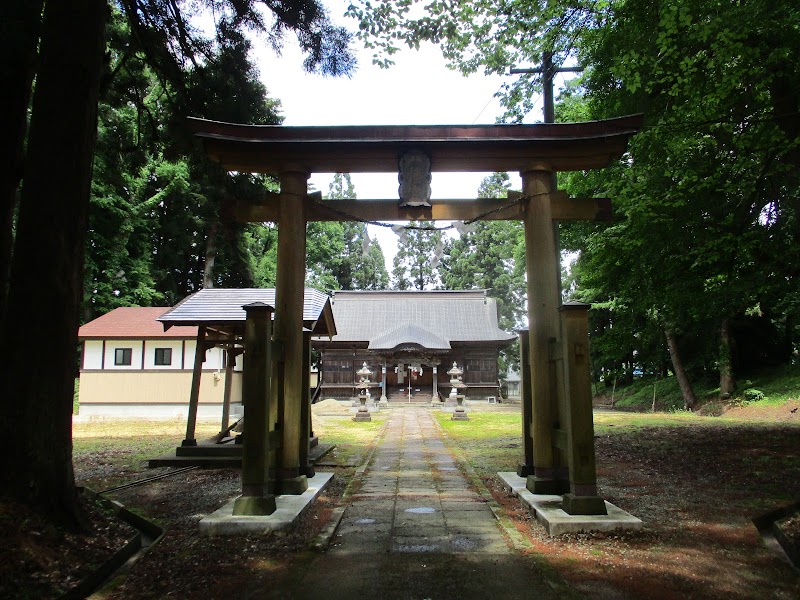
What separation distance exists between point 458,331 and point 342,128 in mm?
24591

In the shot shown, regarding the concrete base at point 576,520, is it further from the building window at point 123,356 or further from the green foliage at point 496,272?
the green foliage at point 496,272

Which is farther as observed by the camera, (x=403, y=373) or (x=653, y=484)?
(x=403, y=373)

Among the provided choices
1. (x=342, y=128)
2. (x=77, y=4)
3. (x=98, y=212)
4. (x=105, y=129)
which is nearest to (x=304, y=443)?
(x=342, y=128)

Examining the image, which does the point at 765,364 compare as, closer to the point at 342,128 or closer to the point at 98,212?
the point at 342,128

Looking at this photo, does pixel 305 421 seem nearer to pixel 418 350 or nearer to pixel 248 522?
pixel 248 522

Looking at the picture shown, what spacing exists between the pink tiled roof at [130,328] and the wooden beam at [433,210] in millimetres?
14919

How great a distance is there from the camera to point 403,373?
101 feet

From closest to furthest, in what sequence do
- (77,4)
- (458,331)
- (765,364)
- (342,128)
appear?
(77,4) → (342,128) → (765,364) → (458,331)

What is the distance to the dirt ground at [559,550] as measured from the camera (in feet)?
11.4

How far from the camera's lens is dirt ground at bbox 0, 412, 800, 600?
11.4ft

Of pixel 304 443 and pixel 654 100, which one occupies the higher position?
pixel 654 100

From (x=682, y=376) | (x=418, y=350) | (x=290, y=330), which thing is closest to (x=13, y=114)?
(x=290, y=330)

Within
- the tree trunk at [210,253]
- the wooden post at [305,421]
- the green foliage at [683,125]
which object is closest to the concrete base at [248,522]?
the wooden post at [305,421]

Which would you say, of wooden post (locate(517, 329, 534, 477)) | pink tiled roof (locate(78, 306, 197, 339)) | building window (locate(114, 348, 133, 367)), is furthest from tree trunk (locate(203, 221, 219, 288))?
wooden post (locate(517, 329, 534, 477))
